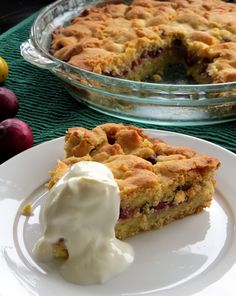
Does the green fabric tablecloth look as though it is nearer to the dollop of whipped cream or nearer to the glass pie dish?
the glass pie dish

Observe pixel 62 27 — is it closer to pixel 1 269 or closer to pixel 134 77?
pixel 134 77

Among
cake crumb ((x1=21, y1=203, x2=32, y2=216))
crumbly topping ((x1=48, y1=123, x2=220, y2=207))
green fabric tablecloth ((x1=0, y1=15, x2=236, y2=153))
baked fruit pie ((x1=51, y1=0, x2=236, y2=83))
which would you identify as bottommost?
green fabric tablecloth ((x1=0, y1=15, x2=236, y2=153))

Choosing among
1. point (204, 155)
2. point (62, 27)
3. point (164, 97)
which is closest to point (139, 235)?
point (204, 155)

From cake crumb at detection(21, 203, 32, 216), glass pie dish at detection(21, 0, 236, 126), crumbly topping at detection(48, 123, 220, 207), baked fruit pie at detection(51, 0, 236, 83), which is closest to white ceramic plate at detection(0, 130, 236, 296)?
cake crumb at detection(21, 203, 32, 216)

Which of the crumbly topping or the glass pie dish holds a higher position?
the crumbly topping

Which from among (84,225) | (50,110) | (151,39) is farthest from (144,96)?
(84,225)

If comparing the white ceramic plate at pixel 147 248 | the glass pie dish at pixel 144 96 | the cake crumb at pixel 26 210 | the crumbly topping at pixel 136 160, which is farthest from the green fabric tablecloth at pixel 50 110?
the cake crumb at pixel 26 210

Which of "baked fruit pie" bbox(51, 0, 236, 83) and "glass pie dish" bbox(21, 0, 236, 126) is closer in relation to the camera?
"glass pie dish" bbox(21, 0, 236, 126)
